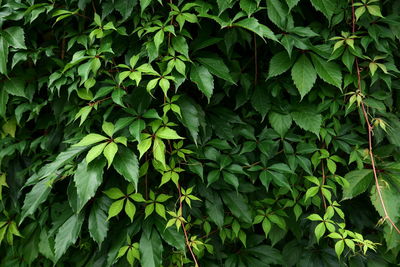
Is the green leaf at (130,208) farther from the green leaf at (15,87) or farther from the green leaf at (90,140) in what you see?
the green leaf at (15,87)

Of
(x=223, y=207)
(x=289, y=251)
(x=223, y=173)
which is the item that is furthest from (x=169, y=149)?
(x=289, y=251)

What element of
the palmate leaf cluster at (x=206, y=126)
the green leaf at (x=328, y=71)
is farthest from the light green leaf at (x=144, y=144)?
the green leaf at (x=328, y=71)

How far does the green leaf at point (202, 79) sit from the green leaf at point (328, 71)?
475 mm

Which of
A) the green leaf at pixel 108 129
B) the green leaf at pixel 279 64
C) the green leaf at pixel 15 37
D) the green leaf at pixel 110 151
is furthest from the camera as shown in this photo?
the green leaf at pixel 15 37

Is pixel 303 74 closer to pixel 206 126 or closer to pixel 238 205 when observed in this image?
pixel 206 126

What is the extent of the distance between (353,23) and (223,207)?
3.28 feet

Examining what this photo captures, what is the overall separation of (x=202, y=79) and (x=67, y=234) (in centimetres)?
82

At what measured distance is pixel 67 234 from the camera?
1410 millimetres

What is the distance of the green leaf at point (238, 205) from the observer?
155 cm

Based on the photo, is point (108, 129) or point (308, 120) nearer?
point (108, 129)

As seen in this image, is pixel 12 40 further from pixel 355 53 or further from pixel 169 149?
pixel 355 53

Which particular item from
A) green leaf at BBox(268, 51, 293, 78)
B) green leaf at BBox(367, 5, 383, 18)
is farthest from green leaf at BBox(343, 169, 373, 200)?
green leaf at BBox(367, 5, 383, 18)

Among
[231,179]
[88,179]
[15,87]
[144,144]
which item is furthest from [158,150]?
[15,87]

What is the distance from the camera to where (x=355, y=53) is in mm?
1492
